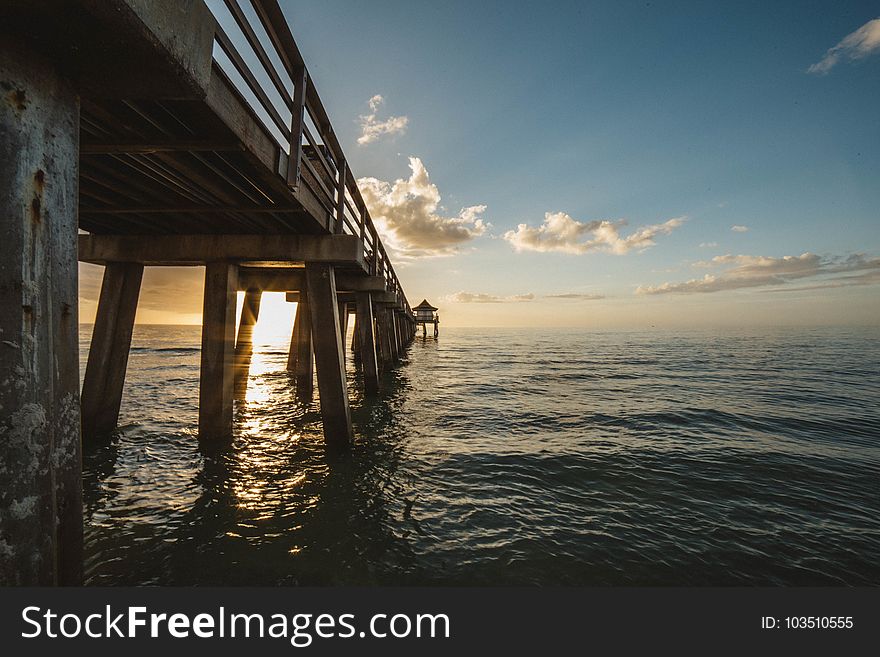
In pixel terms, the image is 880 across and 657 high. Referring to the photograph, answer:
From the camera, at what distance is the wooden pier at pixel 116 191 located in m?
1.73

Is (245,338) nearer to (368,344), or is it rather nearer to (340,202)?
(368,344)

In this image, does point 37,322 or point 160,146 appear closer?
point 37,322

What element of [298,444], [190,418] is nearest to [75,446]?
[298,444]

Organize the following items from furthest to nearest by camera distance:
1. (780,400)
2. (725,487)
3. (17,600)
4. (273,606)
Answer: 1. (780,400)
2. (725,487)
3. (273,606)
4. (17,600)

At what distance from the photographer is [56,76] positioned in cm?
197

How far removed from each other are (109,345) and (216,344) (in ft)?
7.55

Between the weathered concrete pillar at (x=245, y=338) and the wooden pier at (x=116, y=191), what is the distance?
5.10 metres

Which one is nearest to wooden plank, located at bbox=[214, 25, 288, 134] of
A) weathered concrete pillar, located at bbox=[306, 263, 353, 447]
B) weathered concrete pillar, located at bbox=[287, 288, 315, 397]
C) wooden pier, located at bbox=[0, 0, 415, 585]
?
wooden pier, located at bbox=[0, 0, 415, 585]

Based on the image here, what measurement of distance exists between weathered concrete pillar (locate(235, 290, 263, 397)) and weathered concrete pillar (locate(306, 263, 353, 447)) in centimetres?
563

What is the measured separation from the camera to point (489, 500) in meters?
5.29

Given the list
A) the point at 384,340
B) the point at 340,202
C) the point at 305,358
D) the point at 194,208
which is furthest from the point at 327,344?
the point at 384,340

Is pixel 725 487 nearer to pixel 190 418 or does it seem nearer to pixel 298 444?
pixel 298 444

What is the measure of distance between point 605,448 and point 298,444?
19.6 ft

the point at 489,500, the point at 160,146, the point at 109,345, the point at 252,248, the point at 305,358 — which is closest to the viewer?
the point at 160,146
